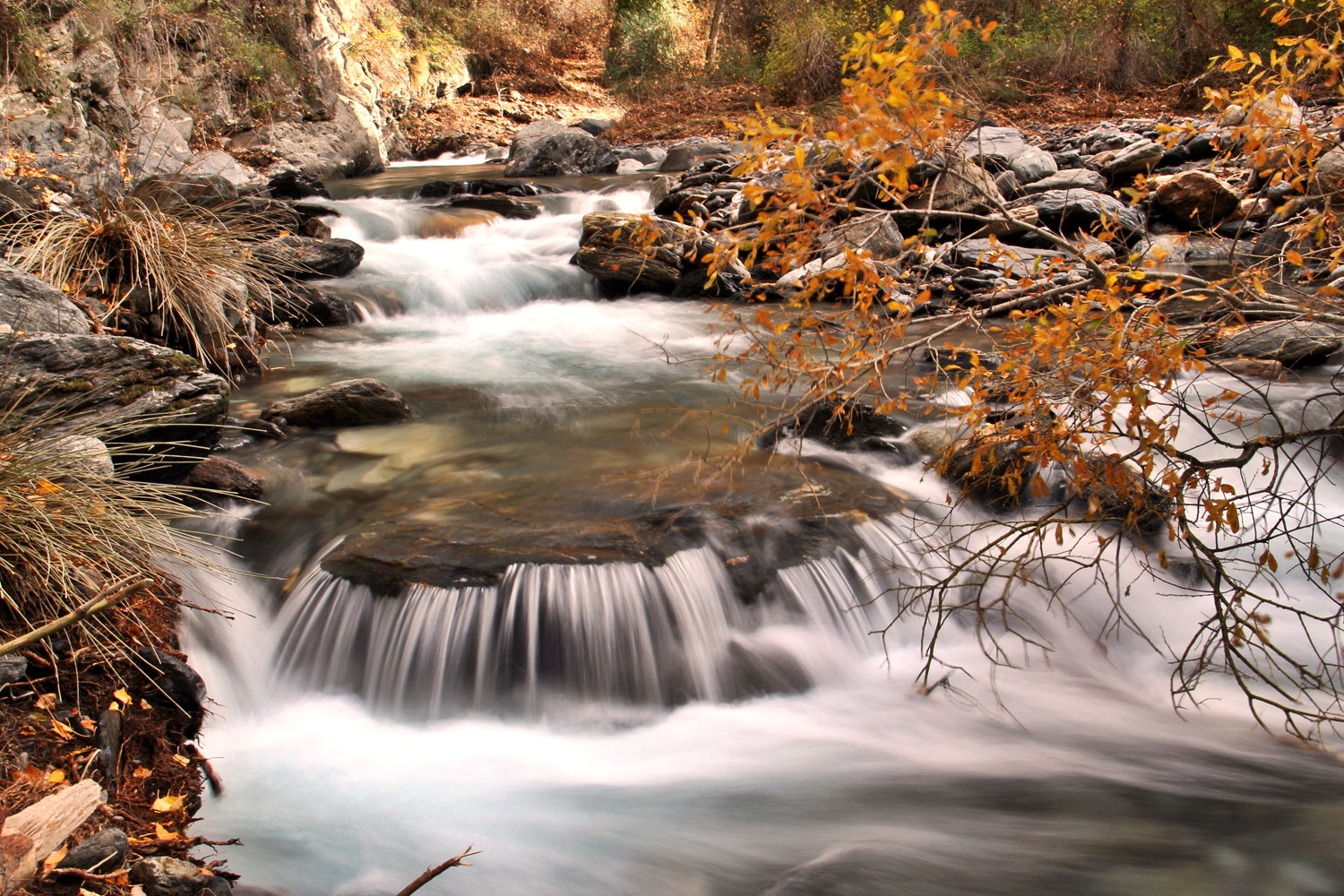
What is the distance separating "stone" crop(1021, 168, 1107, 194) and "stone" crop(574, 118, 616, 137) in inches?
491

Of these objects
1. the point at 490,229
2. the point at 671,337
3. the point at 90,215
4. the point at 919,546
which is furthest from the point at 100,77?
the point at 919,546

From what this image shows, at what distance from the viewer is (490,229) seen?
39.7ft

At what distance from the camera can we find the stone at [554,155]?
1672cm

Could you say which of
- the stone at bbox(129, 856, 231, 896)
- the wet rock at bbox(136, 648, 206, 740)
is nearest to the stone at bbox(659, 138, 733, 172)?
the wet rock at bbox(136, 648, 206, 740)

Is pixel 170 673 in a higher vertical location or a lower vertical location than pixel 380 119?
lower

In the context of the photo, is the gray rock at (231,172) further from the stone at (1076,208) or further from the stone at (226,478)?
the stone at (1076,208)

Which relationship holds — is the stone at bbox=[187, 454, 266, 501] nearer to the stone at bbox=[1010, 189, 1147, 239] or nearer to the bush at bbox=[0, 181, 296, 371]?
the bush at bbox=[0, 181, 296, 371]

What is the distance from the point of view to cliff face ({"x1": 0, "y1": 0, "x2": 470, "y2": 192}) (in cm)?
968

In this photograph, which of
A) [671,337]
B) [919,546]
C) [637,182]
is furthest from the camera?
[637,182]

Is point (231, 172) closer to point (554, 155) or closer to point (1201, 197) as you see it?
point (554, 155)

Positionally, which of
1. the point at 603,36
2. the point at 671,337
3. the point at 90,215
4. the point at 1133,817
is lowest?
the point at 1133,817

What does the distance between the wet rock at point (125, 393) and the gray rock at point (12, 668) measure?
1292mm

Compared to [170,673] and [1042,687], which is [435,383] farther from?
[1042,687]

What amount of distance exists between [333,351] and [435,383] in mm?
1392
